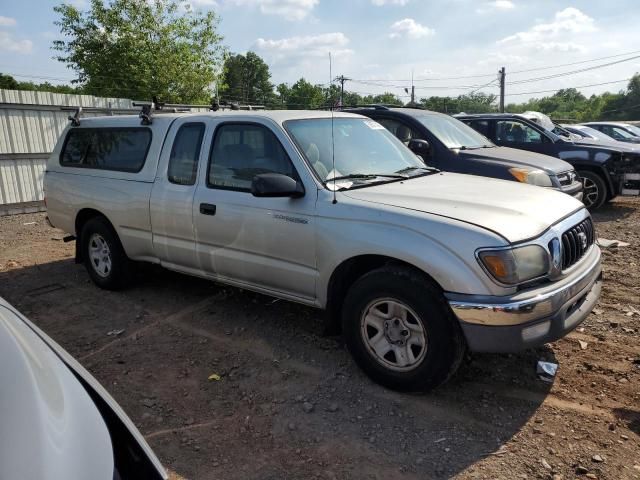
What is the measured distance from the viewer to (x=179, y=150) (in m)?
4.82

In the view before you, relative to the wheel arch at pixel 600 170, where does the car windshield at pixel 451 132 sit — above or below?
above

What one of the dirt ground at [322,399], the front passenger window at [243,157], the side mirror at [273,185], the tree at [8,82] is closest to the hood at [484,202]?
the side mirror at [273,185]

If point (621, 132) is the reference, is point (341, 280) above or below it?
below

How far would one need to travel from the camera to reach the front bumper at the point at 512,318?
3000 millimetres

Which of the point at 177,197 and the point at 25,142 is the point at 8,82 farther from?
the point at 177,197

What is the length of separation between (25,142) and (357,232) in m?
9.81

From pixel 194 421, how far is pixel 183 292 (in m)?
2.54

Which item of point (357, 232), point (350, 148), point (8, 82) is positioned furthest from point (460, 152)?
point (8, 82)

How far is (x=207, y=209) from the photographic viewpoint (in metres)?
4.42

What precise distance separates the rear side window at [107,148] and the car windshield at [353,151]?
1829 millimetres

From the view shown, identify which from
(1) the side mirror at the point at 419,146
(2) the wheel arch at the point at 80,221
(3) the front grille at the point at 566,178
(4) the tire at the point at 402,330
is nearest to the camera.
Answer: (4) the tire at the point at 402,330

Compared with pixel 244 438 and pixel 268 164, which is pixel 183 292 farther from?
pixel 244 438

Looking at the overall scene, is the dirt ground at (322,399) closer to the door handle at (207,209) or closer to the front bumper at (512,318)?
the front bumper at (512,318)

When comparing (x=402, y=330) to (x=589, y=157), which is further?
(x=589, y=157)
